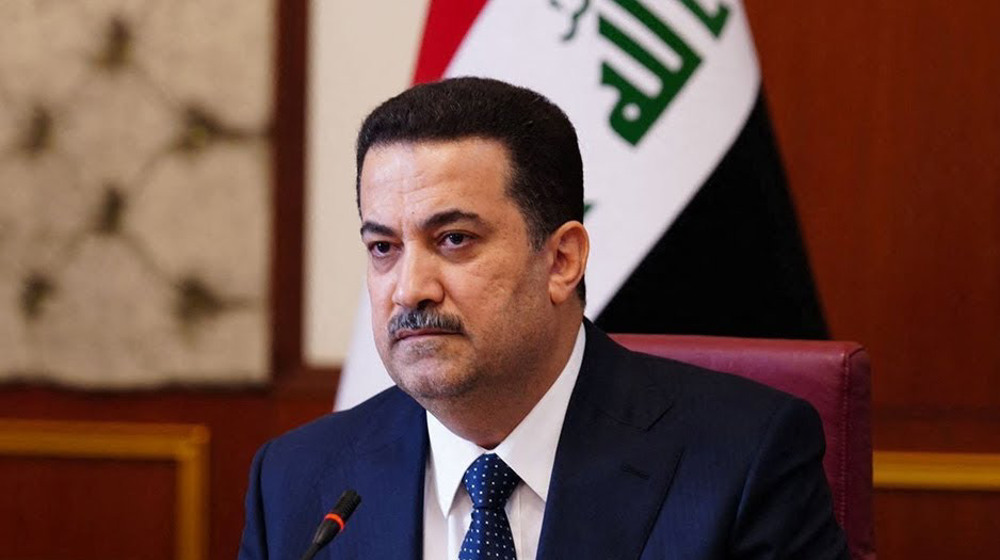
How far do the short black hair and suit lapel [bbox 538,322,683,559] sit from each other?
0.23 meters

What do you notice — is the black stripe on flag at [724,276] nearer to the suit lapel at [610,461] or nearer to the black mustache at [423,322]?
the suit lapel at [610,461]

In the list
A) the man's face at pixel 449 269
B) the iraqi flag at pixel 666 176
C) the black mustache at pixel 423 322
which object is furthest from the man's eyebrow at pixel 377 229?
the iraqi flag at pixel 666 176

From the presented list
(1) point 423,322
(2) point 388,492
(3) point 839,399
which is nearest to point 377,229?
(1) point 423,322

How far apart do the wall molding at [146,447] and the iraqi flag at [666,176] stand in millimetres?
1509

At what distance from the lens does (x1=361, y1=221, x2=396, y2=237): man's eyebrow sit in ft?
5.32

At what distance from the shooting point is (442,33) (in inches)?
103

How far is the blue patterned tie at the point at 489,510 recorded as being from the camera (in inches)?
65.1

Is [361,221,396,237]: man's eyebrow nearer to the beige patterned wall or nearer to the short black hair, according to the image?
the short black hair

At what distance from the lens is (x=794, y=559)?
5.17ft

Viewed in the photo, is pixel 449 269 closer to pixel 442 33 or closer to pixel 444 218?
pixel 444 218

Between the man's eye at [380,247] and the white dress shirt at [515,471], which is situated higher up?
the man's eye at [380,247]

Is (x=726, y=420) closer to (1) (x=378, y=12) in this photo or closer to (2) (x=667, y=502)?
(2) (x=667, y=502)

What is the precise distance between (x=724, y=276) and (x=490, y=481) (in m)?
0.92

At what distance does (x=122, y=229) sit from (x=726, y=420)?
227 centimetres
